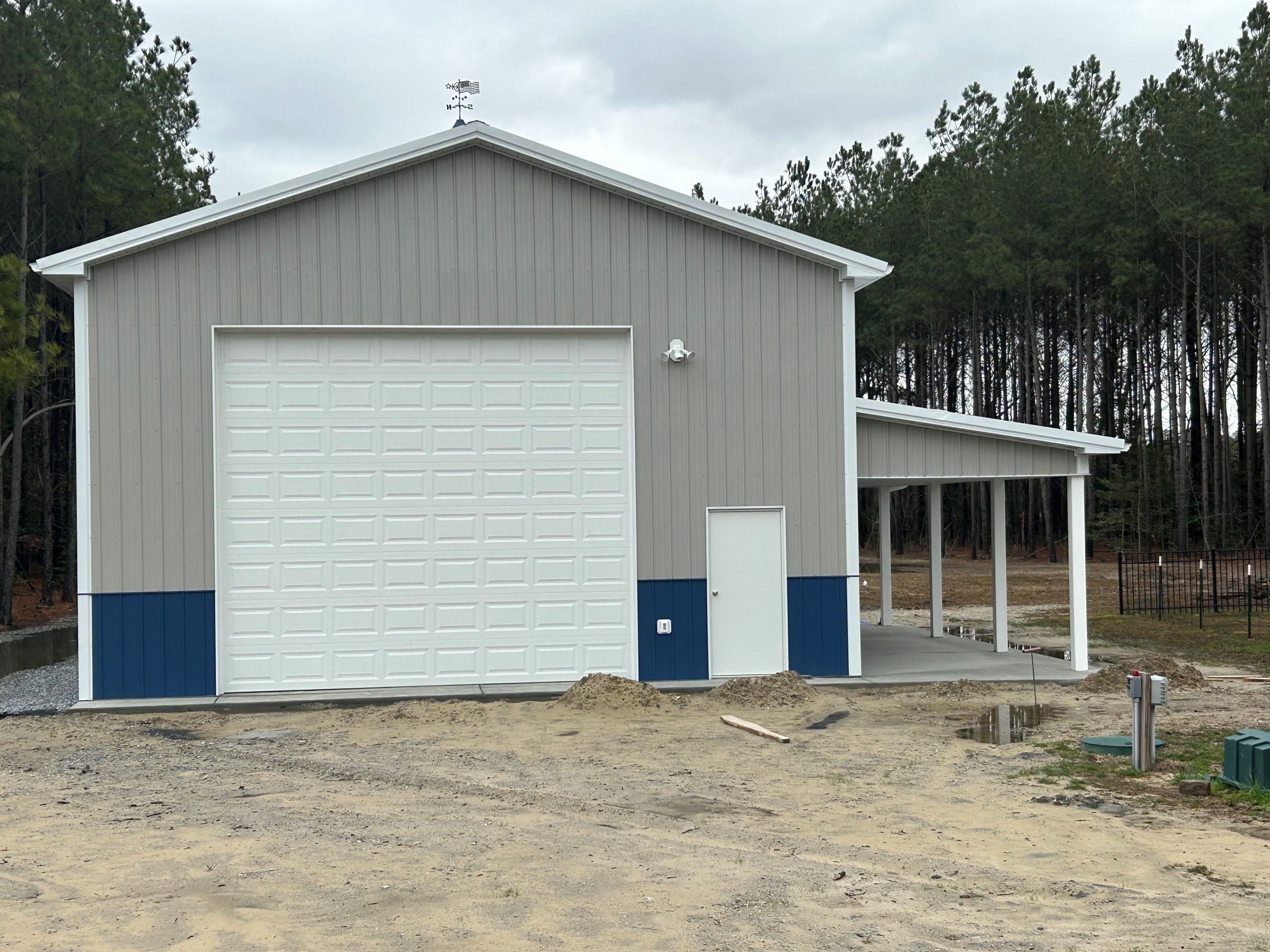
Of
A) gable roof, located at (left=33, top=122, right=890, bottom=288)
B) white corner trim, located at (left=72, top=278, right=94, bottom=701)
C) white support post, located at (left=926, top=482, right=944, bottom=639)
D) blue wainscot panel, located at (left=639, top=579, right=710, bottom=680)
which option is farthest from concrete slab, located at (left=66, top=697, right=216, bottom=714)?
white support post, located at (left=926, top=482, right=944, bottom=639)

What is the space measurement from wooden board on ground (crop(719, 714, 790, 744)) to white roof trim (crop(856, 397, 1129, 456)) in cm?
406

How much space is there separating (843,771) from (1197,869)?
9.50 ft

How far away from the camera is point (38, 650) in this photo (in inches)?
700

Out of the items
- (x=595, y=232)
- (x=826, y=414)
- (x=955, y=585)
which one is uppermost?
(x=595, y=232)

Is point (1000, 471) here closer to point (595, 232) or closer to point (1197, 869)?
point (595, 232)

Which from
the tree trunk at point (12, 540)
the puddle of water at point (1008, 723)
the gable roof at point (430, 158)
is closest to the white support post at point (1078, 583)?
the puddle of water at point (1008, 723)

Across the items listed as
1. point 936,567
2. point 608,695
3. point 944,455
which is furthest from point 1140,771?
point 936,567

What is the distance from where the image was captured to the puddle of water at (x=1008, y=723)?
9.89m

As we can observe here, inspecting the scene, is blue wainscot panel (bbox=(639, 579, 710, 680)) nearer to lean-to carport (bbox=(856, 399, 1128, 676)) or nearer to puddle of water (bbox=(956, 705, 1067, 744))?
lean-to carport (bbox=(856, 399, 1128, 676))

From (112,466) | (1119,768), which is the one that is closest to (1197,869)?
(1119,768)

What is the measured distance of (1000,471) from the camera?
13.4 meters

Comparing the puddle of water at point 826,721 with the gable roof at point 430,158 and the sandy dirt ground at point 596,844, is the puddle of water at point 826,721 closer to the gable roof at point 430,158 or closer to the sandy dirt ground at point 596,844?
the sandy dirt ground at point 596,844

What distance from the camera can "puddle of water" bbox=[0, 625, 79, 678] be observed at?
51.7ft

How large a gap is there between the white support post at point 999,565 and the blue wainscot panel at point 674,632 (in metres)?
4.70
